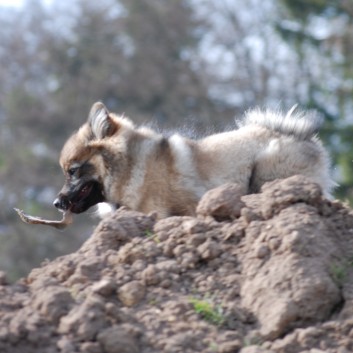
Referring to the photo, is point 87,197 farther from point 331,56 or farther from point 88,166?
point 331,56

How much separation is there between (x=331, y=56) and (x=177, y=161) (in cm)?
2353

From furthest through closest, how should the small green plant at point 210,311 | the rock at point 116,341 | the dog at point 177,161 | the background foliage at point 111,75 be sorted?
1. the background foliage at point 111,75
2. the dog at point 177,161
3. the small green plant at point 210,311
4. the rock at point 116,341

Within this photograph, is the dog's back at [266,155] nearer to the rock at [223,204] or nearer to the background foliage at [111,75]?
the rock at [223,204]

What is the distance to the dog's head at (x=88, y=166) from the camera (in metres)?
11.3

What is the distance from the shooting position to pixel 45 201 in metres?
37.8

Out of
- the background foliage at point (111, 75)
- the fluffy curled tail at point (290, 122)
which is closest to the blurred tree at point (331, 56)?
the background foliage at point (111, 75)

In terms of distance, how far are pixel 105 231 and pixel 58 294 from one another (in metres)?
1.03

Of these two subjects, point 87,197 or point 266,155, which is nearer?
point 266,155

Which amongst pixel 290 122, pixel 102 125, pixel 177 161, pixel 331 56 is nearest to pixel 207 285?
pixel 177 161

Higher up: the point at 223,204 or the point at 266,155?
the point at 266,155

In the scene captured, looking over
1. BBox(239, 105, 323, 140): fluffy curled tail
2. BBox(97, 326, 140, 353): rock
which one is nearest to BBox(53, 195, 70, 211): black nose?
BBox(239, 105, 323, 140): fluffy curled tail

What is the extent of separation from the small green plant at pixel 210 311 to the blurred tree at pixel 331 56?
75.6 ft

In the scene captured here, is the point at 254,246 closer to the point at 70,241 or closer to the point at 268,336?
the point at 268,336

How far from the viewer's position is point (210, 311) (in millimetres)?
6695
